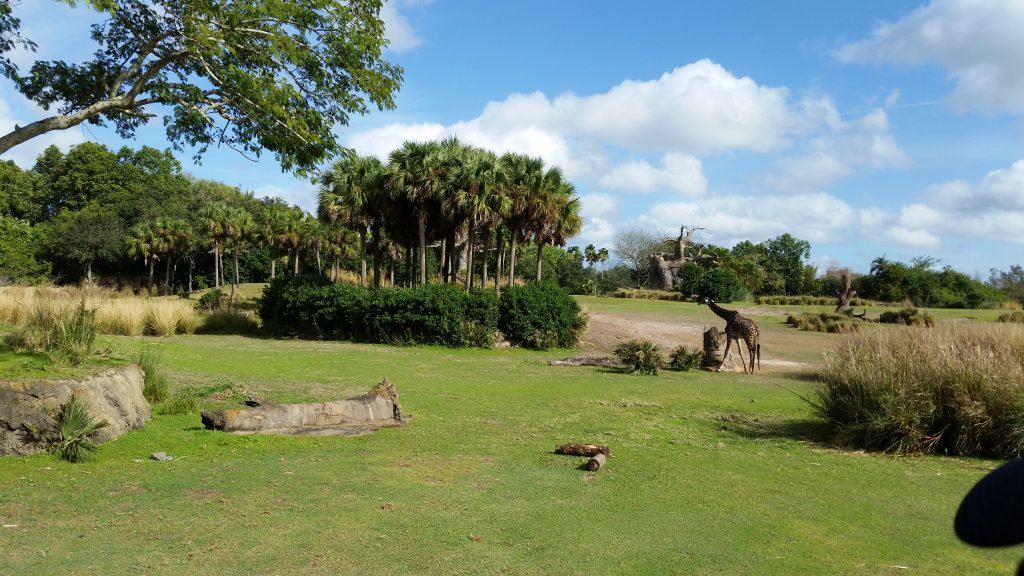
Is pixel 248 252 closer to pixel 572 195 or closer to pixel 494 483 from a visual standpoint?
pixel 572 195

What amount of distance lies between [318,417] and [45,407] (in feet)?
10.7

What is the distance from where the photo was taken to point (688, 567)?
17.4 feet

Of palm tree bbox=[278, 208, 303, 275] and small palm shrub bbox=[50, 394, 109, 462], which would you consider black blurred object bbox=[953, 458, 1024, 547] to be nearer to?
small palm shrub bbox=[50, 394, 109, 462]

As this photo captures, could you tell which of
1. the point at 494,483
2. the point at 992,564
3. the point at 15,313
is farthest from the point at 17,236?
the point at 992,564

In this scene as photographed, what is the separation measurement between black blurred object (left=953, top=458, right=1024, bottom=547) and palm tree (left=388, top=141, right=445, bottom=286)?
28661 millimetres

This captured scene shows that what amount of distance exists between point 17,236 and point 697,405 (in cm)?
5854

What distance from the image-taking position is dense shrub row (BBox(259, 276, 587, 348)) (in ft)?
86.7

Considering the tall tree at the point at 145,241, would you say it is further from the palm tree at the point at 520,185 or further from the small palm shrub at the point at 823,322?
the small palm shrub at the point at 823,322

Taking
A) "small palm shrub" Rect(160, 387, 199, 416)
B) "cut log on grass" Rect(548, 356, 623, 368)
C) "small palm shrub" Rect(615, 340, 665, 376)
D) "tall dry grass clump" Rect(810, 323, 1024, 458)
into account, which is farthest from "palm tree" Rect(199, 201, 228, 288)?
"tall dry grass clump" Rect(810, 323, 1024, 458)

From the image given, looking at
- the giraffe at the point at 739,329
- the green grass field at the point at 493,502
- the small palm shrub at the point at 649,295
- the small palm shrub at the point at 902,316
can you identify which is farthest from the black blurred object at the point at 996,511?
the small palm shrub at the point at 649,295

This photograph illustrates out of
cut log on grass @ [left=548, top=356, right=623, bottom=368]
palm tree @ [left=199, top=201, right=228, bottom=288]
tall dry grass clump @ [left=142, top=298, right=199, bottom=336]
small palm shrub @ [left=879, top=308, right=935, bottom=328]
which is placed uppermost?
palm tree @ [left=199, top=201, right=228, bottom=288]

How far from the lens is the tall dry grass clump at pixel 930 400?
9.55 m

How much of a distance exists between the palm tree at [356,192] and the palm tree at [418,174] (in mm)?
795

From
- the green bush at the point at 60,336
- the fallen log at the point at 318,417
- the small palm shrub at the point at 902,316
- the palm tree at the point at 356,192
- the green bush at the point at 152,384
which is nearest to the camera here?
the green bush at the point at 60,336
